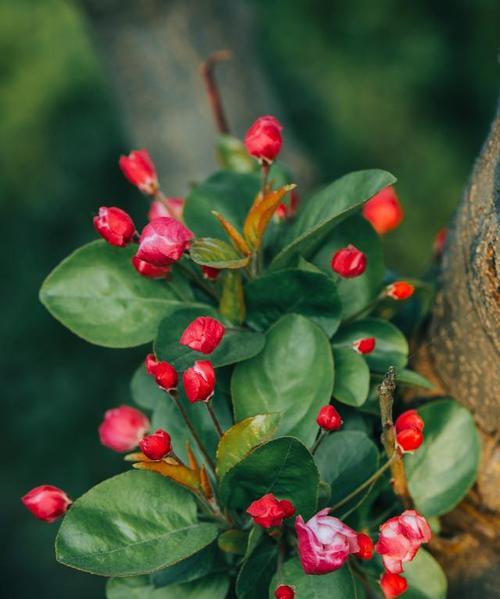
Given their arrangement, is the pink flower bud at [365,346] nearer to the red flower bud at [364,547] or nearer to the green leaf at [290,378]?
the green leaf at [290,378]

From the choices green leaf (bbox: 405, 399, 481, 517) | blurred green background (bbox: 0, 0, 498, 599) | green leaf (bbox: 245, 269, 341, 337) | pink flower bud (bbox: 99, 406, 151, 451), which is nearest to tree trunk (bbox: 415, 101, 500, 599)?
green leaf (bbox: 405, 399, 481, 517)

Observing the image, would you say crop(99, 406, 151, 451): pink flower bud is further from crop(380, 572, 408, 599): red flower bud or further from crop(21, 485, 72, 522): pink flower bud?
crop(380, 572, 408, 599): red flower bud

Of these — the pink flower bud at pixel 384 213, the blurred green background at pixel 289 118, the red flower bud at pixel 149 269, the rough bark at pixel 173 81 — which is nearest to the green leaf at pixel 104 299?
the red flower bud at pixel 149 269

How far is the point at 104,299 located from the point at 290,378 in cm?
23

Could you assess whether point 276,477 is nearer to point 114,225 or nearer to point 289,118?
point 114,225

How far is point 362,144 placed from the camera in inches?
152

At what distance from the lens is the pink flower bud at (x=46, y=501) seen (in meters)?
0.83

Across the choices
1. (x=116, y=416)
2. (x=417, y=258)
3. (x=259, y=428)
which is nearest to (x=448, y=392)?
(x=259, y=428)

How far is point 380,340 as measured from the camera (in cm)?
91

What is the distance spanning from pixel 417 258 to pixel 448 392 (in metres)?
2.76

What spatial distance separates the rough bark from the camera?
2.03 m

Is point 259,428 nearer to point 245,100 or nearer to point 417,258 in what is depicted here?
point 245,100

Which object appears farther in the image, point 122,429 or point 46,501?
point 122,429

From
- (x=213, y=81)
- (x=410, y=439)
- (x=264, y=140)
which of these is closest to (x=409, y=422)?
(x=410, y=439)
